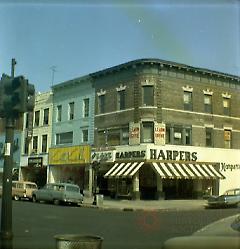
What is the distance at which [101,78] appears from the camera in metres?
40.8

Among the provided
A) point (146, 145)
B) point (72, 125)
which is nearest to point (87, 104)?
point (72, 125)

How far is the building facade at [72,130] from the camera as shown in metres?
41.6

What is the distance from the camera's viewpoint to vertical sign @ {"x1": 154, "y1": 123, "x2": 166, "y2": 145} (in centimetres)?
3562

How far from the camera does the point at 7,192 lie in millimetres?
9055

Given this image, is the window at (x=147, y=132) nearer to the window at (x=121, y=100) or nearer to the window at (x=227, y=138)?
the window at (x=121, y=100)

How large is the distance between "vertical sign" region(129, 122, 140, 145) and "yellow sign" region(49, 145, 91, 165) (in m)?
5.71

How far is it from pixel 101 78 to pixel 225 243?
36.6m

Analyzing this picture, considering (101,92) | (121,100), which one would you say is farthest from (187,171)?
(101,92)

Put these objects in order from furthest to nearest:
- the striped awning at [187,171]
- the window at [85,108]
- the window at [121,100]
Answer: the window at [85,108], the window at [121,100], the striped awning at [187,171]

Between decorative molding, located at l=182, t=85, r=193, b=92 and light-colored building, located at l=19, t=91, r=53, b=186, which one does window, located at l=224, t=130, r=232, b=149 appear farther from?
light-colored building, located at l=19, t=91, r=53, b=186

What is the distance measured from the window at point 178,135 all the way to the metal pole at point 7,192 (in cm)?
2768

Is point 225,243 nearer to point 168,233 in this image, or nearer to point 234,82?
point 168,233

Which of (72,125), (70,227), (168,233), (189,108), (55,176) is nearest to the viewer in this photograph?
(168,233)

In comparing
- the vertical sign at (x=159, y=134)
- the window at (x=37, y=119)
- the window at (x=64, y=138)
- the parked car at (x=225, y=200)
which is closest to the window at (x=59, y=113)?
the window at (x=64, y=138)
